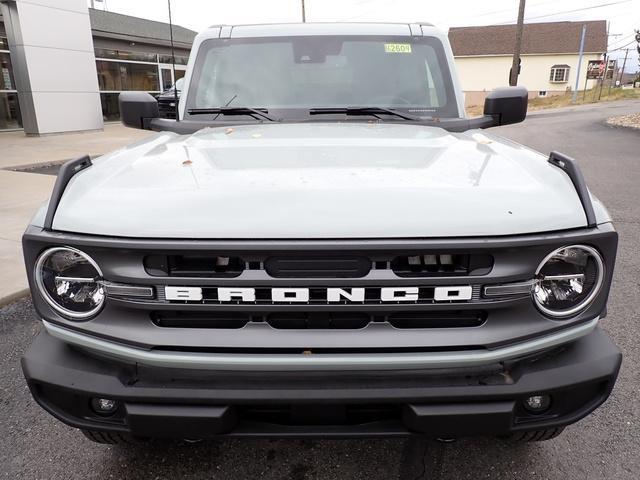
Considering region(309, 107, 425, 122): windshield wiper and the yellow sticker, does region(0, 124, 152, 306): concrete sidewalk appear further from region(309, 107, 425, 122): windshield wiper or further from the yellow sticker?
the yellow sticker

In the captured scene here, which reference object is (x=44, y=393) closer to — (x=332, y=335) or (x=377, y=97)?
(x=332, y=335)

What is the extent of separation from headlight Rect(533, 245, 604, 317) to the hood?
0.36 ft

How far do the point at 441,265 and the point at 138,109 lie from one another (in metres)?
2.34

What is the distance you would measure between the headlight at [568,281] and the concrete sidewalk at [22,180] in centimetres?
405

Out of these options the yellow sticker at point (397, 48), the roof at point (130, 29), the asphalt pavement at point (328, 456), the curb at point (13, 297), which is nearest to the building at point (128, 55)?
the roof at point (130, 29)

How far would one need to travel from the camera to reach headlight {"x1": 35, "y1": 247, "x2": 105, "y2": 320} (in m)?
1.70

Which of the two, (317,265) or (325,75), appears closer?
(317,265)

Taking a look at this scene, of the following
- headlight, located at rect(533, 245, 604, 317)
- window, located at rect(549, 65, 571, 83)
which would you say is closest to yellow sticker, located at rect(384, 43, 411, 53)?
headlight, located at rect(533, 245, 604, 317)

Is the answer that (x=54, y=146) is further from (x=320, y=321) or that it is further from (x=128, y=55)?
(x=320, y=321)

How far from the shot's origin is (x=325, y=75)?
3230mm

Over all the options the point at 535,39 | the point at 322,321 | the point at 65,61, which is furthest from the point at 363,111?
the point at 535,39

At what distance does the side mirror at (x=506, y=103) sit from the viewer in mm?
3162

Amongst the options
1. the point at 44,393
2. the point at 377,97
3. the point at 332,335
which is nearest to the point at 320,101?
the point at 377,97

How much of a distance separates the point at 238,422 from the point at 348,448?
0.96 meters
